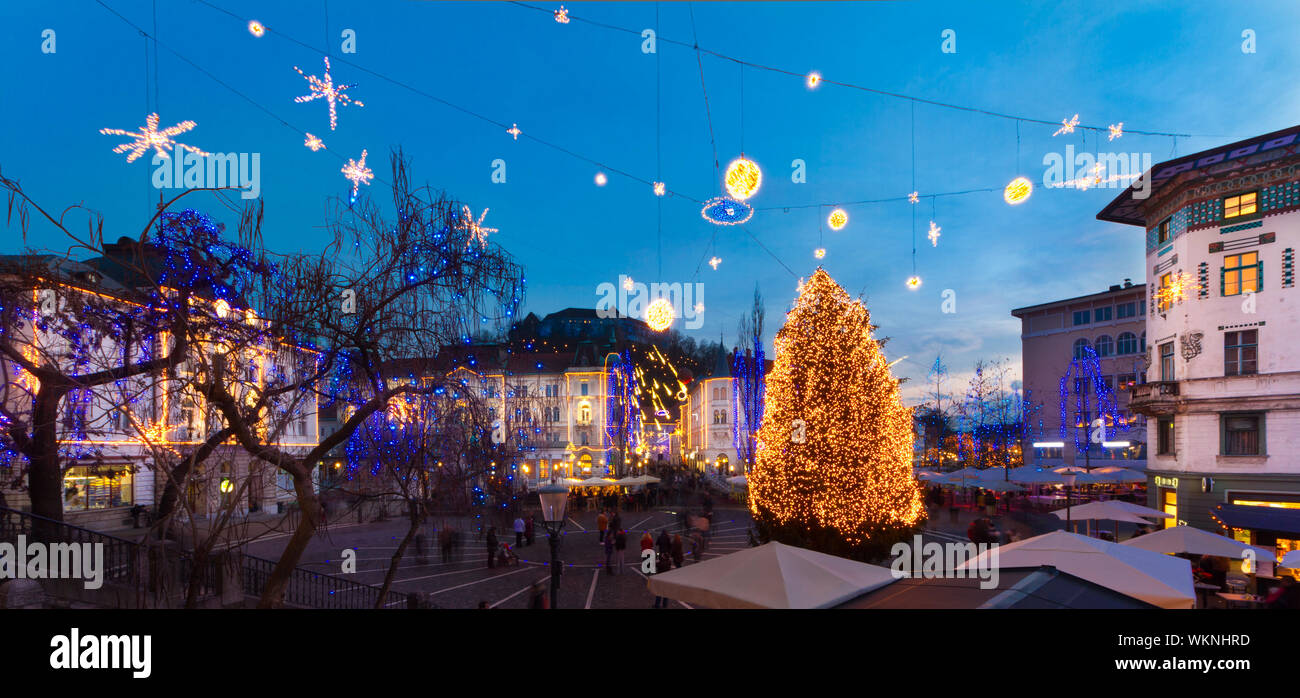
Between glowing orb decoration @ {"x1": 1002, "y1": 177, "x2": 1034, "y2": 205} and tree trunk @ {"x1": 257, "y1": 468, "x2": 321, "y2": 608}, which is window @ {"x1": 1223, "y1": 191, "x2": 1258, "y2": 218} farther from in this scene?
tree trunk @ {"x1": 257, "y1": 468, "x2": 321, "y2": 608}

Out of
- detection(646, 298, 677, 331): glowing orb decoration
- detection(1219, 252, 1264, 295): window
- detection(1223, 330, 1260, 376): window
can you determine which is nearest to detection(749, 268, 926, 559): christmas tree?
detection(646, 298, 677, 331): glowing orb decoration

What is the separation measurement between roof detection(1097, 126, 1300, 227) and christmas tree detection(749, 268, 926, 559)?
11157 mm

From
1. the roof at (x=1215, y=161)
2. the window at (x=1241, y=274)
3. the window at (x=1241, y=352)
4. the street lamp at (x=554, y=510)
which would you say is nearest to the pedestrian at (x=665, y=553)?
the street lamp at (x=554, y=510)

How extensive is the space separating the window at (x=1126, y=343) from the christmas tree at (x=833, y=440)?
4601 cm

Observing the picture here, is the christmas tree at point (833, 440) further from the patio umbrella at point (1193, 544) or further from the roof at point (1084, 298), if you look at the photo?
the roof at point (1084, 298)

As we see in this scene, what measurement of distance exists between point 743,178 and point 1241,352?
22017 millimetres

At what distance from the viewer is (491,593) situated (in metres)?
17.5

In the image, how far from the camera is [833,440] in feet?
53.3

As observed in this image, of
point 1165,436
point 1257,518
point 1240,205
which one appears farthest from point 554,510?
point 1165,436

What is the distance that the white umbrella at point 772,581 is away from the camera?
6.77m

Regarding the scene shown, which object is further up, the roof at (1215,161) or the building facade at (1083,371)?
the roof at (1215,161)

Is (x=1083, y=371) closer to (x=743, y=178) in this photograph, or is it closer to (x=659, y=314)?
(x=659, y=314)
